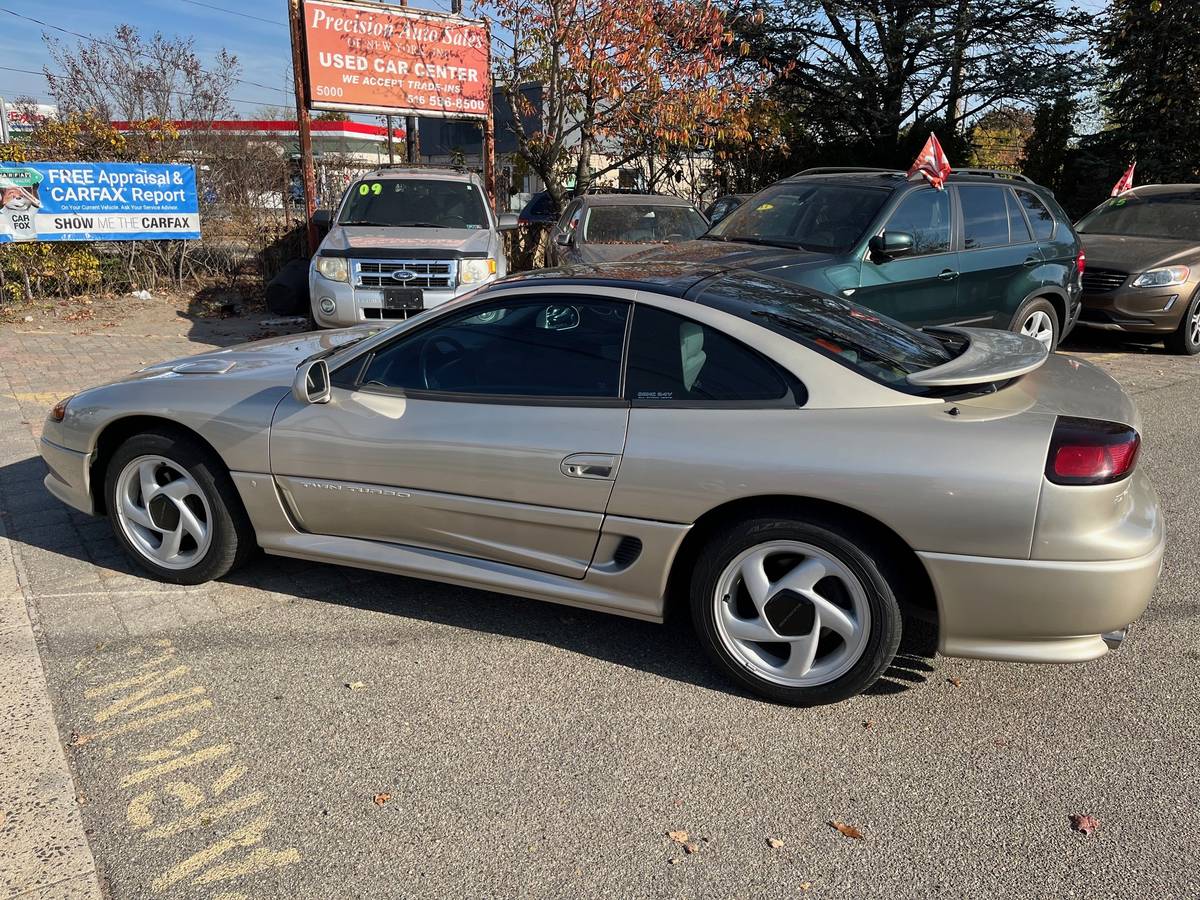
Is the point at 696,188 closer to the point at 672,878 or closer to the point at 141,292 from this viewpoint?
the point at 141,292

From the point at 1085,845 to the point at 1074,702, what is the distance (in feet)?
2.84

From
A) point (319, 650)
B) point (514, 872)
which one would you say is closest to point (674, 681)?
point (514, 872)

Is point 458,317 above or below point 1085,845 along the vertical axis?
above

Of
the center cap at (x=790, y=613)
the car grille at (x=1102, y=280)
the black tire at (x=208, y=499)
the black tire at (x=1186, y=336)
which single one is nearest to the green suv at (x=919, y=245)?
the car grille at (x=1102, y=280)

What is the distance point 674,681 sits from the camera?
3537 millimetres

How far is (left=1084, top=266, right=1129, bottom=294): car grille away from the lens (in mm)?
10148

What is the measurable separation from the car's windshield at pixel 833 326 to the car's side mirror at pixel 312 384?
1.59 m

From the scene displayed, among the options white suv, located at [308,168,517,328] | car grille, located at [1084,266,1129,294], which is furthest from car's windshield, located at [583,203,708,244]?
car grille, located at [1084,266,1129,294]

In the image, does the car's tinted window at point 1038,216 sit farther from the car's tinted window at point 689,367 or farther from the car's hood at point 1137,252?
the car's tinted window at point 689,367

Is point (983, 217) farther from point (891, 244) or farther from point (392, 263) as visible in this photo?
point (392, 263)

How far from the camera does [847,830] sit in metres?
2.73

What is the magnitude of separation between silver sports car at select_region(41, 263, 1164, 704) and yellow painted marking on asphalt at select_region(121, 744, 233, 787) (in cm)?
101

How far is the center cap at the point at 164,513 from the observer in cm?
423

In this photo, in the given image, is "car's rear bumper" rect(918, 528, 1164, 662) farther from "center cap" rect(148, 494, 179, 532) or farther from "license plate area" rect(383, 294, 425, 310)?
"license plate area" rect(383, 294, 425, 310)
